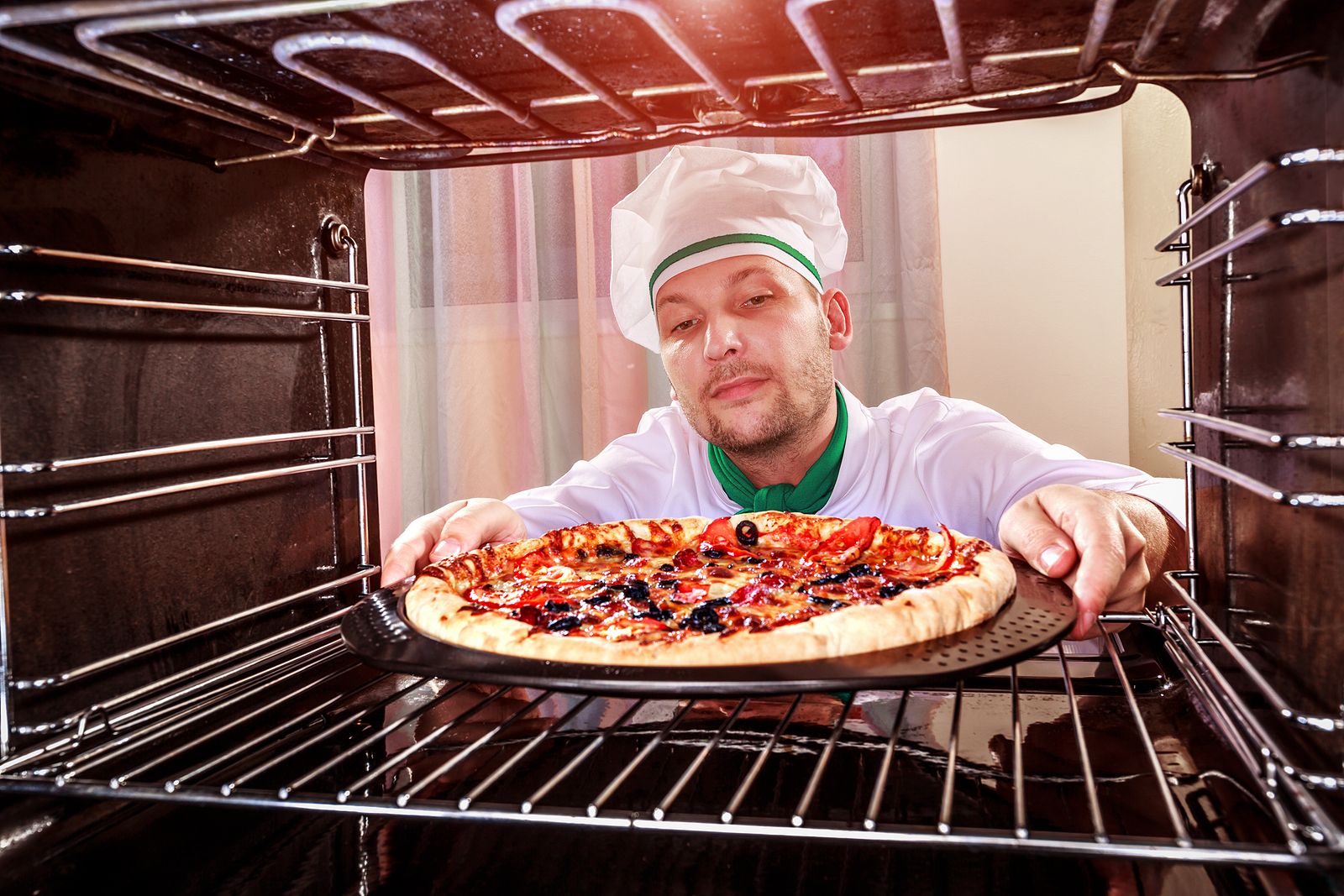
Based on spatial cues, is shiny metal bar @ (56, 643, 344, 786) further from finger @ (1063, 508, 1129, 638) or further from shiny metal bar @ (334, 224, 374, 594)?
finger @ (1063, 508, 1129, 638)

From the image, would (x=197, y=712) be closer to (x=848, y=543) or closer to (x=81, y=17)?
(x=81, y=17)

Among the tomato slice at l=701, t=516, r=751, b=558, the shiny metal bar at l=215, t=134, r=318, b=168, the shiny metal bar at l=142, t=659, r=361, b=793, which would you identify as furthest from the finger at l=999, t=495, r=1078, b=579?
the shiny metal bar at l=215, t=134, r=318, b=168

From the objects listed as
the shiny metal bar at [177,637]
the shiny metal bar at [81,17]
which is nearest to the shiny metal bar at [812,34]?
the shiny metal bar at [81,17]

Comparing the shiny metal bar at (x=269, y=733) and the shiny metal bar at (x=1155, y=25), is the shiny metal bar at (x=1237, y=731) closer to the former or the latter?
the shiny metal bar at (x=1155, y=25)

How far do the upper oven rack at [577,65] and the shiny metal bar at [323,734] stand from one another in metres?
0.49

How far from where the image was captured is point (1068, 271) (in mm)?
2588

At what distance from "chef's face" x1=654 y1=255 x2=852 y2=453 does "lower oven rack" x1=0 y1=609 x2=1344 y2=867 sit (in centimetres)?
98

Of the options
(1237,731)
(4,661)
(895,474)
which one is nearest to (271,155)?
(4,661)

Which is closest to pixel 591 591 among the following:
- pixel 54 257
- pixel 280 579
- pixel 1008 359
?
pixel 280 579

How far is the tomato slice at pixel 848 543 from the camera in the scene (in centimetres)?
135

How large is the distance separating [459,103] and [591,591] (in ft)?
1.85

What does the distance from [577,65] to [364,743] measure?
0.57m

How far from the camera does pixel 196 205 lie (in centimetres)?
96

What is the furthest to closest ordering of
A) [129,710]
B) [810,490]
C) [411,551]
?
1. [810,490]
2. [411,551]
3. [129,710]
